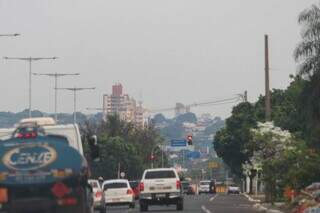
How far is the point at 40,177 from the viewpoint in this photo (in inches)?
891

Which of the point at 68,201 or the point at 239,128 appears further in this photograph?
the point at 239,128

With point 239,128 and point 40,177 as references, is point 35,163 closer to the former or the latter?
point 40,177

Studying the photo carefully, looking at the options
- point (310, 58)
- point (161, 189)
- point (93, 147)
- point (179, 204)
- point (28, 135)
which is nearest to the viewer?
point (28, 135)

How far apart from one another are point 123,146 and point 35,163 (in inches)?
3791

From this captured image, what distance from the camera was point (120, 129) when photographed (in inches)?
5581

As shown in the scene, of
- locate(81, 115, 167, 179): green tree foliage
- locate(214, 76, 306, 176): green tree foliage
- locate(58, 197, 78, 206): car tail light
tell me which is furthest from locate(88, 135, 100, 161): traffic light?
locate(81, 115, 167, 179): green tree foliage

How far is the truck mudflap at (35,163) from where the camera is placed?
890 inches

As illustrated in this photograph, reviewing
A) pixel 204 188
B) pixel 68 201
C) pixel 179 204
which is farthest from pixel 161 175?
pixel 204 188

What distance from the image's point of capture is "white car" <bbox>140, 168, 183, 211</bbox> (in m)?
47.3

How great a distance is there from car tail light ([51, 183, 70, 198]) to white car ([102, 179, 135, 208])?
31156mm

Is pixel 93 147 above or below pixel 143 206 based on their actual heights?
above

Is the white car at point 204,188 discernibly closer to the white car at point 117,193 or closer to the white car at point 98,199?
the white car at point 117,193

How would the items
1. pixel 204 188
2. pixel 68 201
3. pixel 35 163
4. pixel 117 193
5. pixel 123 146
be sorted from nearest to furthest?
pixel 35 163
pixel 68 201
pixel 117 193
pixel 204 188
pixel 123 146

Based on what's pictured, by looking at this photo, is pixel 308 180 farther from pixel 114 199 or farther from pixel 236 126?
pixel 236 126
